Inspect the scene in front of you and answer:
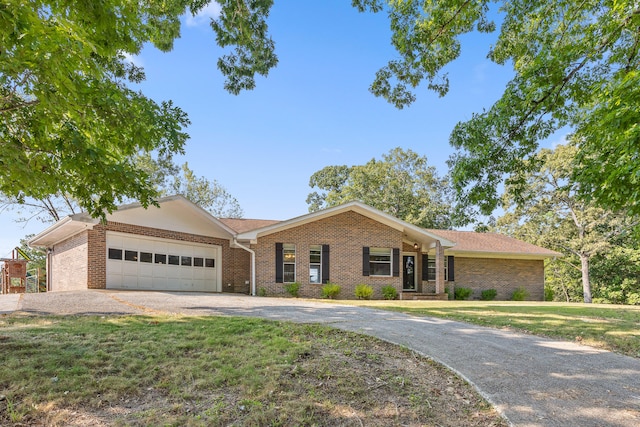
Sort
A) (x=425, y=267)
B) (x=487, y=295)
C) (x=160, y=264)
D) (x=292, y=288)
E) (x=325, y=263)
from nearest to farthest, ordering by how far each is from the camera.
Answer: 1. (x=160, y=264)
2. (x=292, y=288)
3. (x=325, y=263)
4. (x=425, y=267)
5. (x=487, y=295)

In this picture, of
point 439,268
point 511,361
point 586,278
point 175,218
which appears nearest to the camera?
point 511,361

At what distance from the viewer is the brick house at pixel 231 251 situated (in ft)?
46.7

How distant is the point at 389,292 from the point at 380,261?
144cm

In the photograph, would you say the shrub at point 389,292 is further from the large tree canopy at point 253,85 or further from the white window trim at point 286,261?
the large tree canopy at point 253,85

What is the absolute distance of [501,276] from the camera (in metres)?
20.7

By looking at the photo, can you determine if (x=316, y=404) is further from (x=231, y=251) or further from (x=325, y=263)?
(x=231, y=251)

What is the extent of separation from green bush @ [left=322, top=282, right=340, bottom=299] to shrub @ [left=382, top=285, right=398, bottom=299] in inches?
83.5

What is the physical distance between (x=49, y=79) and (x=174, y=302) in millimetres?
7048

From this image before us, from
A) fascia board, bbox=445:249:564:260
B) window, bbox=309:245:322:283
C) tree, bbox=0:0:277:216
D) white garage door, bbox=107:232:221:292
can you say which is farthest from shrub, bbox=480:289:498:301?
tree, bbox=0:0:277:216

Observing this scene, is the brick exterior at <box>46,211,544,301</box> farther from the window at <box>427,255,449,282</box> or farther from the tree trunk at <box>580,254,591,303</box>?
the tree trunk at <box>580,254,591,303</box>

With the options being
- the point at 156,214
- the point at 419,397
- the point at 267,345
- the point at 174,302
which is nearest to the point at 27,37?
the point at 267,345

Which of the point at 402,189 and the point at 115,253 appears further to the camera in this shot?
the point at 402,189

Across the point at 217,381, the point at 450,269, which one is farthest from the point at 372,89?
the point at 450,269

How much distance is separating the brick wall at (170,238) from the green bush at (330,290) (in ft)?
11.8
